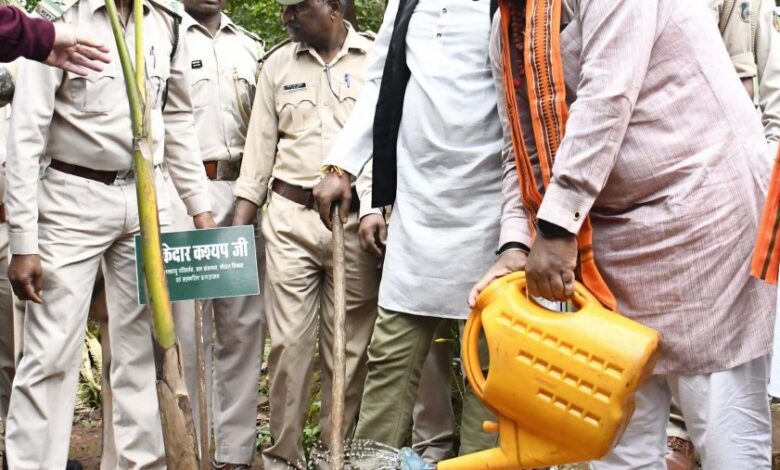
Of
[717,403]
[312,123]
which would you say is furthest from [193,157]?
[717,403]

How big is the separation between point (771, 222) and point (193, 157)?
2715 mm

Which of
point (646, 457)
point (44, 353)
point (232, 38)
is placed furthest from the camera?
point (232, 38)

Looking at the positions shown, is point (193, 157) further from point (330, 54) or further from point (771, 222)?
point (771, 222)

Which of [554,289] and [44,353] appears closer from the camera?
[554,289]

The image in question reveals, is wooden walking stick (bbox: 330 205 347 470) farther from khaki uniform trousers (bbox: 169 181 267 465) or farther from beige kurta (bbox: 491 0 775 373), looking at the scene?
khaki uniform trousers (bbox: 169 181 267 465)

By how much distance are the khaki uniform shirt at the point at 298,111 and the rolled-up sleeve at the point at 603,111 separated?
90.0 inches

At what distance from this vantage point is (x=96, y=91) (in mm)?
4051

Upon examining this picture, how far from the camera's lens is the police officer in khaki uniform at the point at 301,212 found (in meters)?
4.77

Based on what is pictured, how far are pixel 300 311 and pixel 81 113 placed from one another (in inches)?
51.9

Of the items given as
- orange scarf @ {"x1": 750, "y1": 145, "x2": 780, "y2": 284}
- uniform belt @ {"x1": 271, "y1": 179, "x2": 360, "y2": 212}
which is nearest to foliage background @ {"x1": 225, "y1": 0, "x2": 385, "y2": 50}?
uniform belt @ {"x1": 271, "y1": 179, "x2": 360, "y2": 212}

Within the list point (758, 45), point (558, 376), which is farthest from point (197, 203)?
point (758, 45)

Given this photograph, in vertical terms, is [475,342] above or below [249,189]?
above

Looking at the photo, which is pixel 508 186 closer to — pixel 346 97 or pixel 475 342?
pixel 475 342

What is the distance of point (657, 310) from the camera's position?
285cm
